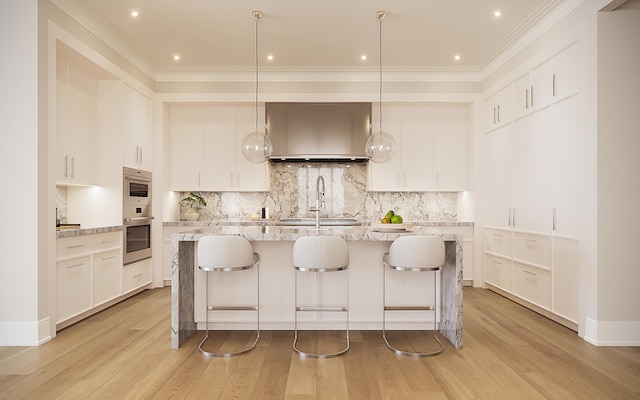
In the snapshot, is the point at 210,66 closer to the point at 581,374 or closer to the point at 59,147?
the point at 59,147

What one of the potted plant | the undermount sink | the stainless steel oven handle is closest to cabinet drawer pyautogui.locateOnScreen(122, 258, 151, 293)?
the stainless steel oven handle

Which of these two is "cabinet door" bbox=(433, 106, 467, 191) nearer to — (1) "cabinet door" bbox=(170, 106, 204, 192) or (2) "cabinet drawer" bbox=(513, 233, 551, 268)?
(2) "cabinet drawer" bbox=(513, 233, 551, 268)

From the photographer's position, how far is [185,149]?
18.8 feet

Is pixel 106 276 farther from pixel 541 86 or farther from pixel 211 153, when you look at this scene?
pixel 541 86

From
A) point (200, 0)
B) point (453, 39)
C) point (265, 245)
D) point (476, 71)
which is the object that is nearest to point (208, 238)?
point (265, 245)

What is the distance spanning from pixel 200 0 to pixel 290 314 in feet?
9.52

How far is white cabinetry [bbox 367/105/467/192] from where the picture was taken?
575 centimetres

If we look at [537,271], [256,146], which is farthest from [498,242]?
[256,146]

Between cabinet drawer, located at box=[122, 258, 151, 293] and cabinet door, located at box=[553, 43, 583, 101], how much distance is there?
4854 millimetres

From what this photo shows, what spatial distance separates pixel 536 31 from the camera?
4.14 meters

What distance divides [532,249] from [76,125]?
15.8ft

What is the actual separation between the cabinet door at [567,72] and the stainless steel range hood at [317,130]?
2.33 metres

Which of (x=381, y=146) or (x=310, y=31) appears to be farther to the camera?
(x=310, y=31)

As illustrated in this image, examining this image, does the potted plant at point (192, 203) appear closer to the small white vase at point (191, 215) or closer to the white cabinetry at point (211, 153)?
the small white vase at point (191, 215)
